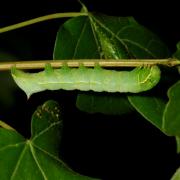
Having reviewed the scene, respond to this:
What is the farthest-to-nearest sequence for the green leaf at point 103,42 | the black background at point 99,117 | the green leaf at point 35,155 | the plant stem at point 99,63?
the black background at point 99,117, the green leaf at point 103,42, the green leaf at point 35,155, the plant stem at point 99,63

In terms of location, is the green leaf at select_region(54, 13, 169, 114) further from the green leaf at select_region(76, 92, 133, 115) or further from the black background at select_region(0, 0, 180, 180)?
the black background at select_region(0, 0, 180, 180)

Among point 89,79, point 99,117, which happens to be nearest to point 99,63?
point 89,79

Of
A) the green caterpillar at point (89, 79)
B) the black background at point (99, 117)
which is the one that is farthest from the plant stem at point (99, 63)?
the black background at point (99, 117)

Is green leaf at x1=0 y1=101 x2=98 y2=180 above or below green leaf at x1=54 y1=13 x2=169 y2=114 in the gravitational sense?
below

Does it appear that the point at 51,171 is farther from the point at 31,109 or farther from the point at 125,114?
the point at 31,109

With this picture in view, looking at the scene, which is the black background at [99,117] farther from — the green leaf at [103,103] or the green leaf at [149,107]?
the green leaf at [149,107]

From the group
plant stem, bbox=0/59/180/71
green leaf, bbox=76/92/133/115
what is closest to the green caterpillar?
plant stem, bbox=0/59/180/71

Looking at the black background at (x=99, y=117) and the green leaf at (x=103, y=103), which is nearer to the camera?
the green leaf at (x=103, y=103)
